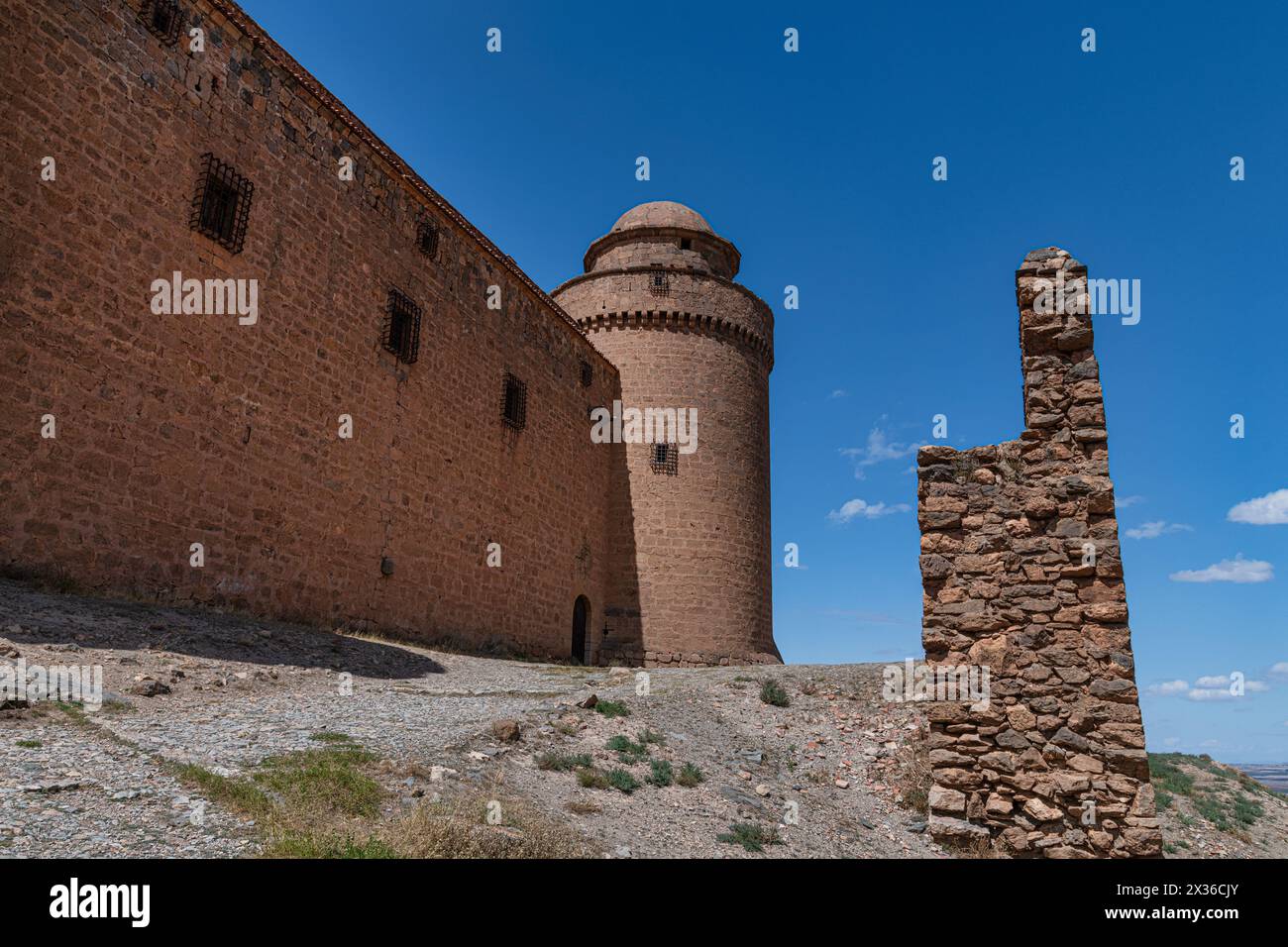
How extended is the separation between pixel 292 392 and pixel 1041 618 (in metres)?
10.5

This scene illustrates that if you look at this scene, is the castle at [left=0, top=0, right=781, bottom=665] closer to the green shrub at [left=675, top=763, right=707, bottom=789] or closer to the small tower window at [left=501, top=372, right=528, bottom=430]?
the small tower window at [left=501, top=372, right=528, bottom=430]

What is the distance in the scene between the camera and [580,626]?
20641mm

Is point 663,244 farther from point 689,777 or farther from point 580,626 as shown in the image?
point 689,777

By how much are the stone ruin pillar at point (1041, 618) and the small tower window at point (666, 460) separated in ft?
48.8

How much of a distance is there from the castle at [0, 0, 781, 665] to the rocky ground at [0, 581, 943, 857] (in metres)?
1.43

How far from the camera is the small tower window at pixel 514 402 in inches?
703

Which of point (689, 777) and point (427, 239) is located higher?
point (427, 239)

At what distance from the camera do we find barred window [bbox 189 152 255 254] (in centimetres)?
1090

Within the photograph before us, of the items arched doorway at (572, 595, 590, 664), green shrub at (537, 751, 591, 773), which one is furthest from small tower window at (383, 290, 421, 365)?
green shrub at (537, 751, 591, 773)

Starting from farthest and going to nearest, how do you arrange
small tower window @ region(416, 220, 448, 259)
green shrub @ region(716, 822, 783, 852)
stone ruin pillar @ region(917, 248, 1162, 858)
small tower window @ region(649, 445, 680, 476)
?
small tower window @ region(649, 445, 680, 476) → small tower window @ region(416, 220, 448, 259) → stone ruin pillar @ region(917, 248, 1162, 858) → green shrub @ region(716, 822, 783, 852)

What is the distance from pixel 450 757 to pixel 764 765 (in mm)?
3685

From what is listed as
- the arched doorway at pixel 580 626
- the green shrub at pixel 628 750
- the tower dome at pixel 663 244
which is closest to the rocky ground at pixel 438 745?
the green shrub at pixel 628 750

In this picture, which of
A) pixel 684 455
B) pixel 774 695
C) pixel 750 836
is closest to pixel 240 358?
pixel 774 695
